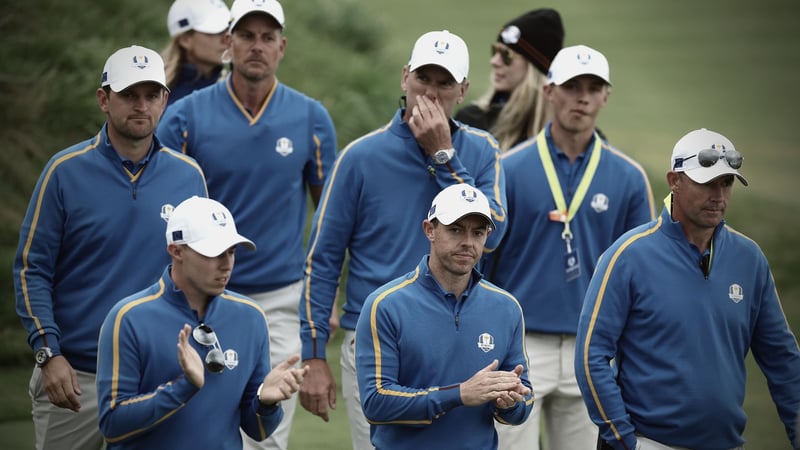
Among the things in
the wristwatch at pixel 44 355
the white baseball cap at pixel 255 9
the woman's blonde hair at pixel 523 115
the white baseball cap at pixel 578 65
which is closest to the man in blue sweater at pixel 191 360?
the wristwatch at pixel 44 355

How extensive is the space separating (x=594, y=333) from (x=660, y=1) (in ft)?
71.5

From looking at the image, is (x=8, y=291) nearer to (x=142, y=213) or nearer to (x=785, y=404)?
(x=142, y=213)

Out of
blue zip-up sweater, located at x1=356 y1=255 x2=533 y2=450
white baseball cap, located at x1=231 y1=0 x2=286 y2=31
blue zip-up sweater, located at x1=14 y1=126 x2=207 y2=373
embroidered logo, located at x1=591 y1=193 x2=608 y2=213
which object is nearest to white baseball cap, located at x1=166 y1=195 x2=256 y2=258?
blue zip-up sweater, located at x1=356 y1=255 x2=533 y2=450

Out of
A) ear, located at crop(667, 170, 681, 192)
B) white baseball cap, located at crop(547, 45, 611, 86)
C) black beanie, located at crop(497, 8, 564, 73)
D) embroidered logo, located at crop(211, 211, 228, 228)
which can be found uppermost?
black beanie, located at crop(497, 8, 564, 73)

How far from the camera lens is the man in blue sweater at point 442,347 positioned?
5387 millimetres

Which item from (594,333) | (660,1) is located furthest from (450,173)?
(660,1)

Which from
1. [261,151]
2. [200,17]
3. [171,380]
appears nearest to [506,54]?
[261,151]

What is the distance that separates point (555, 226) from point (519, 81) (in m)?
1.56

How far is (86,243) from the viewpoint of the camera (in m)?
6.14

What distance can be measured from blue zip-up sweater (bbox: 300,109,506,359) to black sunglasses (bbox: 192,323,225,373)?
1.18 m

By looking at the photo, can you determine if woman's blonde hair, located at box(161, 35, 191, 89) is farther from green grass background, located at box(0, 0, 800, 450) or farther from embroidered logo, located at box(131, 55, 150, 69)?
green grass background, located at box(0, 0, 800, 450)

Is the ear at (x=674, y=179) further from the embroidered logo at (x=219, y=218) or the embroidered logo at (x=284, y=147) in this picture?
the embroidered logo at (x=284, y=147)

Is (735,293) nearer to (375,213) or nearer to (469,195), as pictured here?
(469,195)

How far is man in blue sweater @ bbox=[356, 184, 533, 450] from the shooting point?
17.7ft
